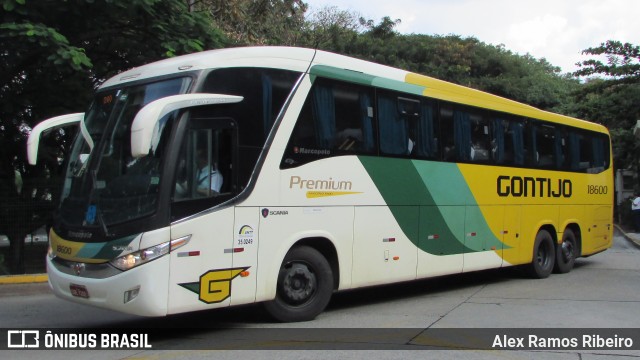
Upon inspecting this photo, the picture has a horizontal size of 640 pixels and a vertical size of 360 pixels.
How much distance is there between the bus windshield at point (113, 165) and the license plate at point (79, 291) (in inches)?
27.4

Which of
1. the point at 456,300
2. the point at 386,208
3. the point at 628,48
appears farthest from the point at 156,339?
the point at 628,48

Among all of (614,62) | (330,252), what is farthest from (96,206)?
(614,62)

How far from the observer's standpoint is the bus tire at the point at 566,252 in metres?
13.5

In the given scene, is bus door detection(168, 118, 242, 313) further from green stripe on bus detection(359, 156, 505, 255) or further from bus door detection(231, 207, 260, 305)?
green stripe on bus detection(359, 156, 505, 255)

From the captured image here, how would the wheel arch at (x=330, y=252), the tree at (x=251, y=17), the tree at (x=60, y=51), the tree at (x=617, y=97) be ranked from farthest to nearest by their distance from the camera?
the tree at (x=617, y=97), the tree at (x=251, y=17), the tree at (x=60, y=51), the wheel arch at (x=330, y=252)

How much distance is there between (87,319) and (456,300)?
18.9ft

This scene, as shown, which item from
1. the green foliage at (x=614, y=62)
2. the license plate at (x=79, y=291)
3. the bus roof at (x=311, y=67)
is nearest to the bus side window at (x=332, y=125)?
the bus roof at (x=311, y=67)

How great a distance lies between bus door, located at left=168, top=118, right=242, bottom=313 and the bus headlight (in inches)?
6.6

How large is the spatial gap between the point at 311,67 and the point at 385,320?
11.7ft

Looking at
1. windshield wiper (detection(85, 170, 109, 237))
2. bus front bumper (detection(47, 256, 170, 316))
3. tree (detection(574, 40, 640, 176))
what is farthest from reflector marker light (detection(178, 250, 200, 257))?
tree (detection(574, 40, 640, 176))

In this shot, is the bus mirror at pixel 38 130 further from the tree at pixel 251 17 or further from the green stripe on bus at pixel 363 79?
the tree at pixel 251 17

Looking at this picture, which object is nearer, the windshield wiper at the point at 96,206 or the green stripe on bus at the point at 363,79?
the windshield wiper at the point at 96,206

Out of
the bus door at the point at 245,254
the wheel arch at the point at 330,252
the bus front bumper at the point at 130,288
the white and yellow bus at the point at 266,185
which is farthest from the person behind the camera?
the wheel arch at the point at 330,252

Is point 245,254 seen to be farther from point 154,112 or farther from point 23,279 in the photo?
point 23,279
